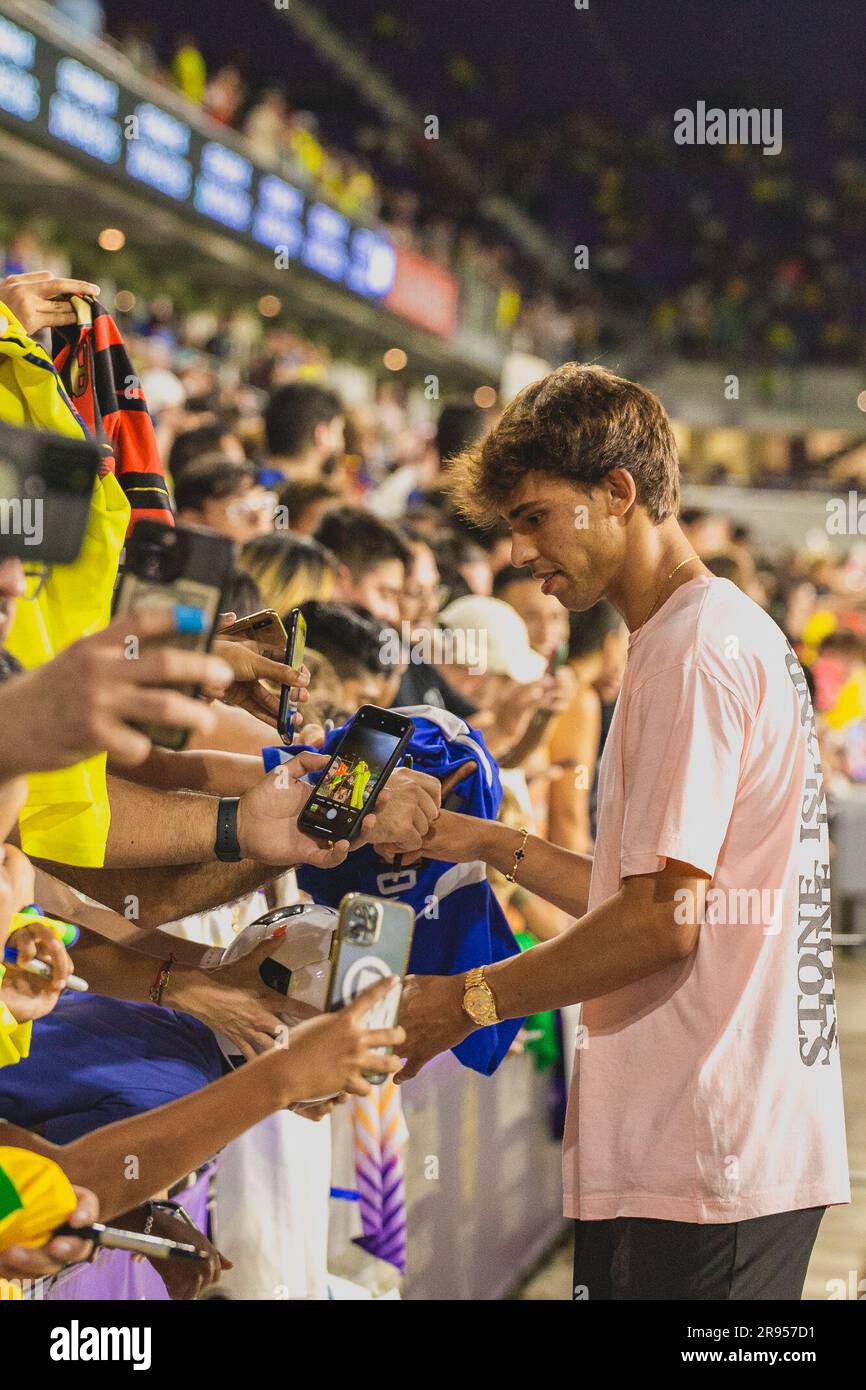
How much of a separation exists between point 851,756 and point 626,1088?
6.60 metres

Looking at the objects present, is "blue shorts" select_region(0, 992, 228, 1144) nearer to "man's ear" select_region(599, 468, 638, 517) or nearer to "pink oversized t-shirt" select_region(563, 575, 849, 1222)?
"pink oversized t-shirt" select_region(563, 575, 849, 1222)

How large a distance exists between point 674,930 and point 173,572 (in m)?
0.75

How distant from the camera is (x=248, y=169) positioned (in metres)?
9.52

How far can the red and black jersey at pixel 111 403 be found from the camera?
1.99 metres

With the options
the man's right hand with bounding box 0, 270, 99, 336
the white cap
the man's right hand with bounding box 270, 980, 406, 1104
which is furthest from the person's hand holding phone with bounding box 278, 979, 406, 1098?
the white cap

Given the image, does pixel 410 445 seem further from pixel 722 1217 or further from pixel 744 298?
pixel 744 298

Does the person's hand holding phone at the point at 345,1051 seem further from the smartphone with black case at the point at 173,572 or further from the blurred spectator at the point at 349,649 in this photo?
the blurred spectator at the point at 349,649

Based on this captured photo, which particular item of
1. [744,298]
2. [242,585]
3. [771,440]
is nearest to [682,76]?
[744,298]

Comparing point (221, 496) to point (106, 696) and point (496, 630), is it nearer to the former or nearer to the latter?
point (496, 630)

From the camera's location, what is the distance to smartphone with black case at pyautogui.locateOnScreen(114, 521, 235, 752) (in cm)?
118

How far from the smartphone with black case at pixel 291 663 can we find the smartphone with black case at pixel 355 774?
6.5 inches

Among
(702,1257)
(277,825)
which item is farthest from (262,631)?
(702,1257)

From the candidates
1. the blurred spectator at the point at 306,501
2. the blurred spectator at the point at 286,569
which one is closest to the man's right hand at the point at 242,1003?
the blurred spectator at the point at 286,569

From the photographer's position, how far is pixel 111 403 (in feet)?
6.59
